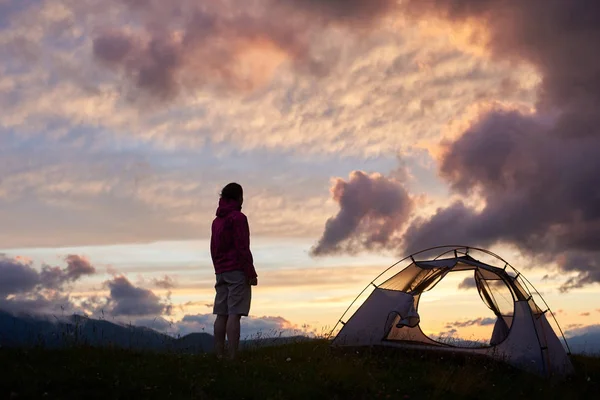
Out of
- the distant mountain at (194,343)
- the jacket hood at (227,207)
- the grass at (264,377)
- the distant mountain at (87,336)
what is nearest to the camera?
the grass at (264,377)

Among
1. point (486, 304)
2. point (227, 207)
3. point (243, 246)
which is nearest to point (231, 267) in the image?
point (243, 246)

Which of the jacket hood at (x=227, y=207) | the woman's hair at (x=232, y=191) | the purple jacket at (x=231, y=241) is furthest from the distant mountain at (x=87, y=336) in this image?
the woman's hair at (x=232, y=191)

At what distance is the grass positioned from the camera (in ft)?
33.3

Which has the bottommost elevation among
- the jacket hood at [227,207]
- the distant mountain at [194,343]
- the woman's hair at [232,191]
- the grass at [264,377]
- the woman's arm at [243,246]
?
the grass at [264,377]

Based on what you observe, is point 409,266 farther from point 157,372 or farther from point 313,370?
point 157,372

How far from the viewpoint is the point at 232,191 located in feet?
41.9

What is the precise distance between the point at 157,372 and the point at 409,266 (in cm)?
811

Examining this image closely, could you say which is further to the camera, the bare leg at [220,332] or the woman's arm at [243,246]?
the bare leg at [220,332]

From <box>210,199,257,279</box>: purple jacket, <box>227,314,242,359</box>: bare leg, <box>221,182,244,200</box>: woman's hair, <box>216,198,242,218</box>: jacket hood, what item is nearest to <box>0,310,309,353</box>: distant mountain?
<box>227,314,242,359</box>: bare leg

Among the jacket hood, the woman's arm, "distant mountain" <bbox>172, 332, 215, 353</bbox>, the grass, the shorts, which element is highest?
the jacket hood

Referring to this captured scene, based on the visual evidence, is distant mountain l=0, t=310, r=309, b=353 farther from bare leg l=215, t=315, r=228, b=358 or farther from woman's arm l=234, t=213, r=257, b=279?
woman's arm l=234, t=213, r=257, b=279

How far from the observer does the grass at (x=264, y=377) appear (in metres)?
10.1

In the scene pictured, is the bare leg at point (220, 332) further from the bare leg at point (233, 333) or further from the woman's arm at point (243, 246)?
the woman's arm at point (243, 246)

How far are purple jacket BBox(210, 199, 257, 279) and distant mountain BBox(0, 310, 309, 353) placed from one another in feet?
5.74
